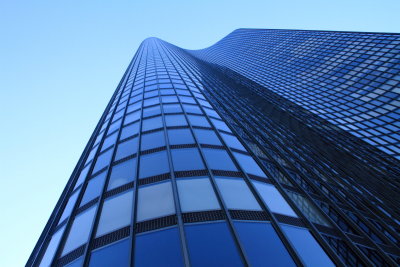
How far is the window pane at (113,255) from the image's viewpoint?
376 inches

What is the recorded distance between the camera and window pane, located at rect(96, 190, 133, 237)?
1132 cm

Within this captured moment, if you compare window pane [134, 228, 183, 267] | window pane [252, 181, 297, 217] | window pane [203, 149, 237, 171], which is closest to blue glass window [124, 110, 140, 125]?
window pane [203, 149, 237, 171]

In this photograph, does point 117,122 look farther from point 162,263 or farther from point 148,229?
point 162,263

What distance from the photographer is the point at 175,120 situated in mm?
20703

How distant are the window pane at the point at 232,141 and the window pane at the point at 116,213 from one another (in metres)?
6.89

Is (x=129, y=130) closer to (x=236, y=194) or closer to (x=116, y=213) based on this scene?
(x=116, y=213)

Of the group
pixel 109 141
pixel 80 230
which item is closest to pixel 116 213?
pixel 80 230

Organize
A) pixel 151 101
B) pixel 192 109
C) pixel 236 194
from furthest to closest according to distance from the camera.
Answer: pixel 151 101 < pixel 192 109 < pixel 236 194

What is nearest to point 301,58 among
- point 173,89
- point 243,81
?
point 243,81

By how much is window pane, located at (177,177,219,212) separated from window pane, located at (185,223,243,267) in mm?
1088

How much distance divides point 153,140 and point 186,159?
3.26 m

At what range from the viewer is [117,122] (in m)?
23.7

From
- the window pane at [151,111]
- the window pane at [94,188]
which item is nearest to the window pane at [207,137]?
the window pane at [151,111]

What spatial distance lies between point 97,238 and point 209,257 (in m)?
4.28
